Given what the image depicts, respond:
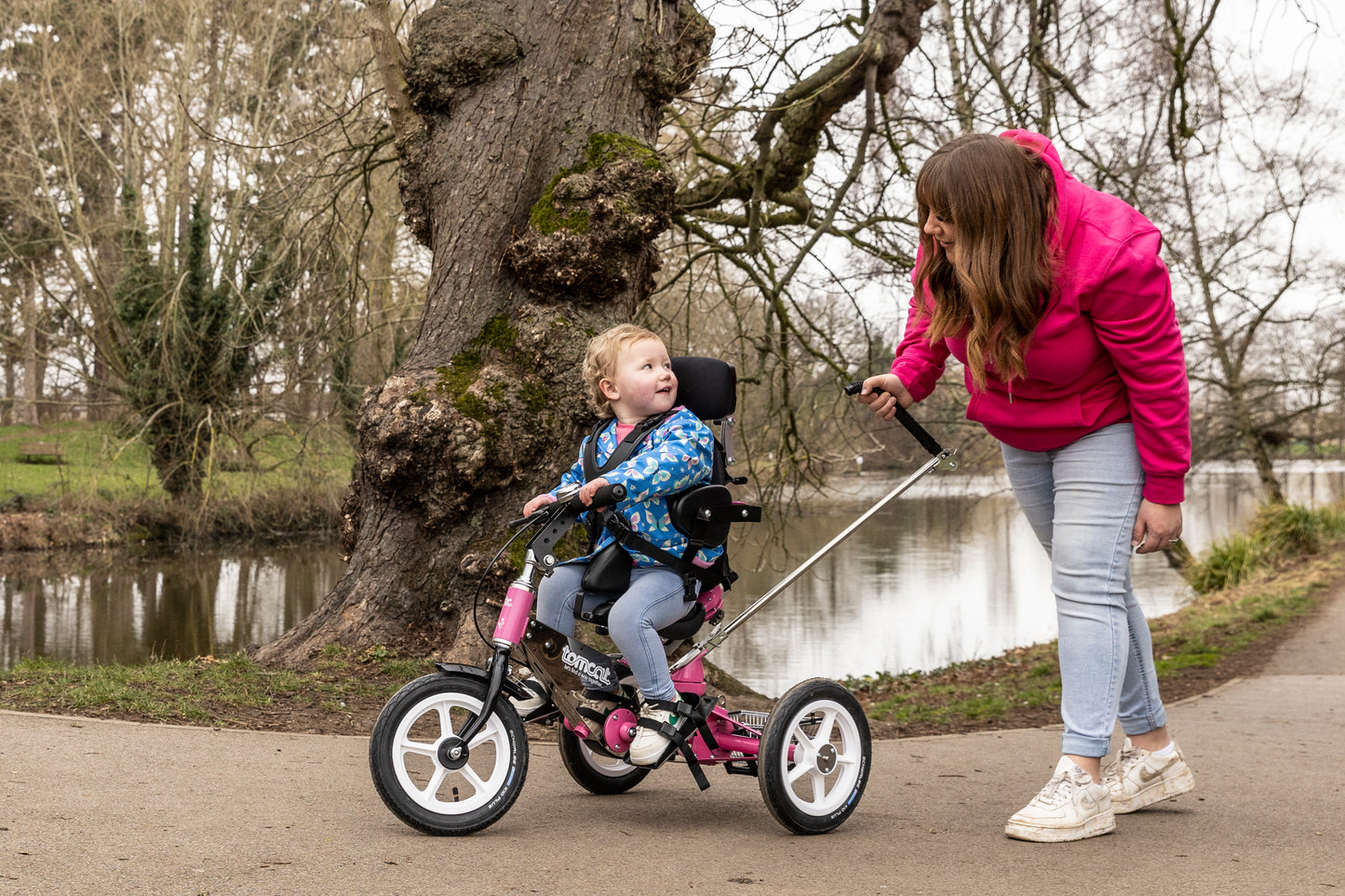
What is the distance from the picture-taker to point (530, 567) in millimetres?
3209

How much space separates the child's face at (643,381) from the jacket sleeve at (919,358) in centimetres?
65

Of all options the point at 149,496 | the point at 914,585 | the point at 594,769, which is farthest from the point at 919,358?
the point at 149,496

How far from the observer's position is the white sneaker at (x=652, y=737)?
3.23 meters

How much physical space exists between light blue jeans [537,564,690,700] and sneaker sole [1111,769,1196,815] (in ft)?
4.34

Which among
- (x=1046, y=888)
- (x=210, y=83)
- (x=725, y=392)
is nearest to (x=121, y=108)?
(x=210, y=83)

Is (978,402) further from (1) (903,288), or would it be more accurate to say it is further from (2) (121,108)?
(2) (121,108)

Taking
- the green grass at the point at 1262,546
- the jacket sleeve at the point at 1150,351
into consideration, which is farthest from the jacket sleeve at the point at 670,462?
the green grass at the point at 1262,546

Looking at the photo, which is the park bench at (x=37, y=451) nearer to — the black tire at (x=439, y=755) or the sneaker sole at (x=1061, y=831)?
the black tire at (x=439, y=755)

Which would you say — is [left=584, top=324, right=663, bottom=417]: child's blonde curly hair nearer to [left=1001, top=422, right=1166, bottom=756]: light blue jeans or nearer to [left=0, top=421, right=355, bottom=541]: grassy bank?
[left=1001, top=422, right=1166, bottom=756]: light blue jeans

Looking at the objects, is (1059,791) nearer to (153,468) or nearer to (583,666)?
(583,666)

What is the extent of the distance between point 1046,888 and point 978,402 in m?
1.26

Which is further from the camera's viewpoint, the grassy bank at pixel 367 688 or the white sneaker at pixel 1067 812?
the grassy bank at pixel 367 688

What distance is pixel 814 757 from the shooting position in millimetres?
3363

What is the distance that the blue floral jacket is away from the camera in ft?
10.6
